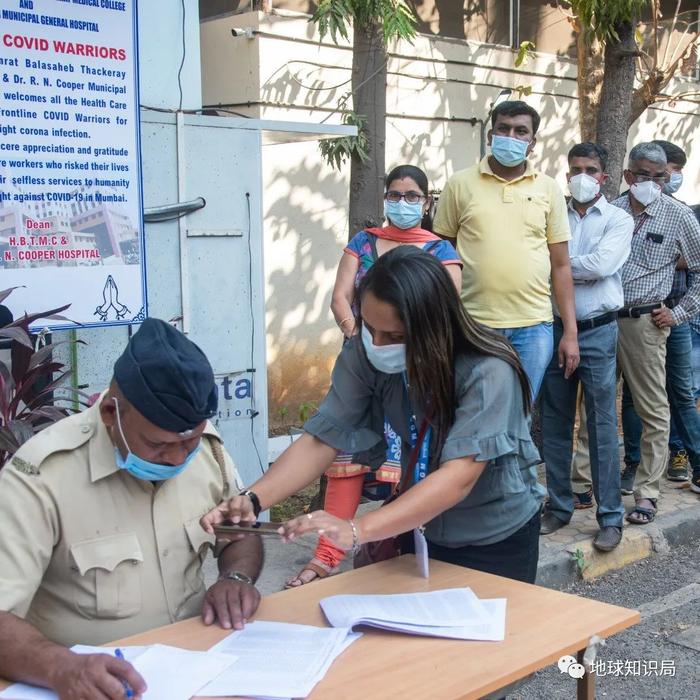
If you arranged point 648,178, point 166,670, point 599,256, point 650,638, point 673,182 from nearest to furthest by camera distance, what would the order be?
point 166,670 → point 650,638 → point 599,256 → point 648,178 → point 673,182

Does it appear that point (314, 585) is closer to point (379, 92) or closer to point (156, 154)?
point (156, 154)

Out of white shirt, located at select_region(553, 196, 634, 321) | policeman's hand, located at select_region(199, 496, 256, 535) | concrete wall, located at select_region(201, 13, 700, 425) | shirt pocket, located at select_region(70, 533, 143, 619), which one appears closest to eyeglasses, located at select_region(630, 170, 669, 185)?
white shirt, located at select_region(553, 196, 634, 321)

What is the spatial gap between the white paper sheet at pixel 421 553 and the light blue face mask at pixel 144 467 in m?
0.76

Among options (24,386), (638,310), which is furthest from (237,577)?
(638,310)

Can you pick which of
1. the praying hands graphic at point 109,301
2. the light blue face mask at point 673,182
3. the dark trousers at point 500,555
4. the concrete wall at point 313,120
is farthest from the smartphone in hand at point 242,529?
the concrete wall at point 313,120

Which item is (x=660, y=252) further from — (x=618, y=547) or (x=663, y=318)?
(x=618, y=547)

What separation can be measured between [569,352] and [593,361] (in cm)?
21

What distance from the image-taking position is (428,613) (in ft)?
8.17

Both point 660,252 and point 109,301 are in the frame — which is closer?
point 109,301

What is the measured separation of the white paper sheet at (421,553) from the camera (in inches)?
111

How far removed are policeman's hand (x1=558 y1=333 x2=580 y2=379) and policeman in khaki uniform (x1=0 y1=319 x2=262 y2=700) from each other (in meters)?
2.92

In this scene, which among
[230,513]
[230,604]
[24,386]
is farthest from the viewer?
[24,386]

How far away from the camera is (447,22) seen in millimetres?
9406

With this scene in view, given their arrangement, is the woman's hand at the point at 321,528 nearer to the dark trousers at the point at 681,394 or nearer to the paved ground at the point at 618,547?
the paved ground at the point at 618,547
